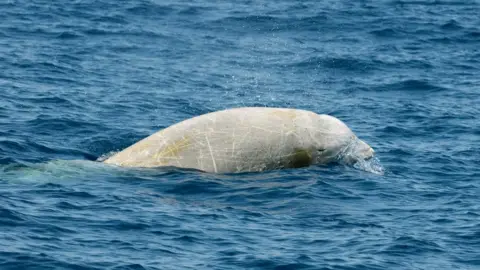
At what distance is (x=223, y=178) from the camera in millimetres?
21625

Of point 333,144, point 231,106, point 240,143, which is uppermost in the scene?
point 240,143

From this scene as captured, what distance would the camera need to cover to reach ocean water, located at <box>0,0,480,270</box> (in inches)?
709

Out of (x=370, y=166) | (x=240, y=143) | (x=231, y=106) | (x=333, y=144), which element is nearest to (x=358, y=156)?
(x=370, y=166)

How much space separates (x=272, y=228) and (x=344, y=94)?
44.4ft

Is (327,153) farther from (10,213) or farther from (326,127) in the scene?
(10,213)

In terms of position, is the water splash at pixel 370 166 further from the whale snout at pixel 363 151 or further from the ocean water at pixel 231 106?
the ocean water at pixel 231 106

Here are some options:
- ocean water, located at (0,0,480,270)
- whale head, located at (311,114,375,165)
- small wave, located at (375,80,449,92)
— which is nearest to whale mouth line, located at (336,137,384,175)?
whale head, located at (311,114,375,165)

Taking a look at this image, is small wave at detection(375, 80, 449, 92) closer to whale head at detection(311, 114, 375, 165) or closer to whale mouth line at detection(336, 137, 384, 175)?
whale mouth line at detection(336, 137, 384, 175)

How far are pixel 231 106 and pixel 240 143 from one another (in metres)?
8.09

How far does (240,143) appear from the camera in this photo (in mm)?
21938

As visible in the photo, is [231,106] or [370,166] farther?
[231,106]

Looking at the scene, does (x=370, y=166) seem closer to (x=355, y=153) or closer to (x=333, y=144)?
(x=355, y=153)

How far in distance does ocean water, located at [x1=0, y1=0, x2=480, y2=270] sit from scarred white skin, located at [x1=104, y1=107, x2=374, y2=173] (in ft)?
1.22

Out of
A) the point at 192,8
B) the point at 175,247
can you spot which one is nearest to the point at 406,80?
the point at 192,8
